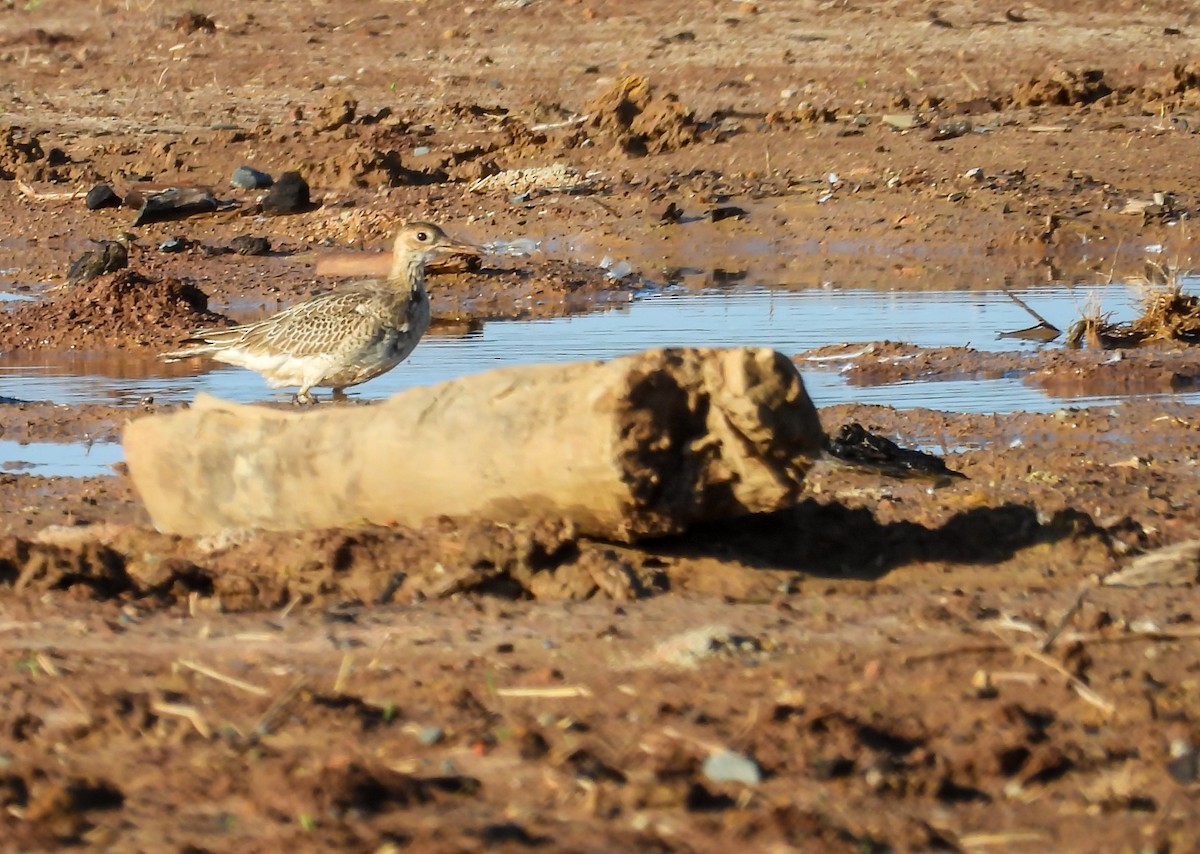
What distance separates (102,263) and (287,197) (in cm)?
326

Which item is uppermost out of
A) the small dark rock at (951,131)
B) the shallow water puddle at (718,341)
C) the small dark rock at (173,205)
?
the small dark rock at (951,131)

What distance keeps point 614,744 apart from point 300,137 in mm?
16123

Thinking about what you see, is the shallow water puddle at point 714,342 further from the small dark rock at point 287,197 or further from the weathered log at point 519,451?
the small dark rock at point 287,197

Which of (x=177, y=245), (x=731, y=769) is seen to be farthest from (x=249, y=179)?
(x=731, y=769)

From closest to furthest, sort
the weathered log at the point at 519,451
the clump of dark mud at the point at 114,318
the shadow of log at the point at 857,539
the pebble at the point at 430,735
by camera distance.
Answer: the pebble at the point at 430,735
the weathered log at the point at 519,451
the shadow of log at the point at 857,539
the clump of dark mud at the point at 114,318

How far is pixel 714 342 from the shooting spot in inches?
465

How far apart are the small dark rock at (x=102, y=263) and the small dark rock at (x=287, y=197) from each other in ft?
9.92

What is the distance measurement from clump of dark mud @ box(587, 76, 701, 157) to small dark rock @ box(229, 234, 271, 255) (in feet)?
12.6

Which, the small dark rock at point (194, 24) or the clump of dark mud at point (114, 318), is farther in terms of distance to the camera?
the small dark rock at point (194, 24)

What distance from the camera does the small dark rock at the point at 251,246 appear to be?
16.2 meters

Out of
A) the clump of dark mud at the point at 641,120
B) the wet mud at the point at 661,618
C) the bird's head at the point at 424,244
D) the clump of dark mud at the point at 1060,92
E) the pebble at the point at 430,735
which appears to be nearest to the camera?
the wet mud at the point at 661,618

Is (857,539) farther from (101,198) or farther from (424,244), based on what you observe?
(101,198)

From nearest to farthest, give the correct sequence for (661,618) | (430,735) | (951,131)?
1. (430,735)
2. (661,618)
3. (951,131)

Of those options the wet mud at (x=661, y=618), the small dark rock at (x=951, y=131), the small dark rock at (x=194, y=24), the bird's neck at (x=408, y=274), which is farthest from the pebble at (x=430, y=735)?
the small dark rock at (x=194, y=24)
